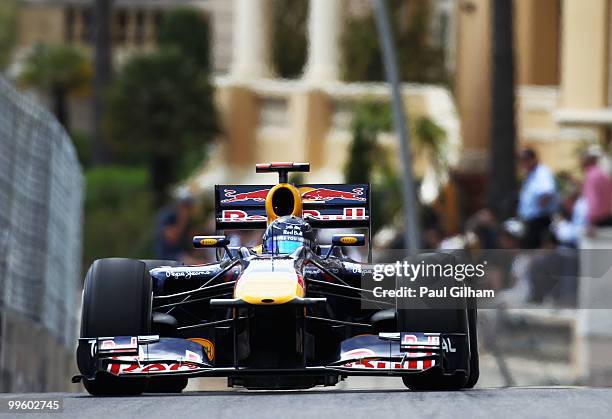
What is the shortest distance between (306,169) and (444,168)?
25.2m

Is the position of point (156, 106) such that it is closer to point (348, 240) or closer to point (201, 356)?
point (348, 240)

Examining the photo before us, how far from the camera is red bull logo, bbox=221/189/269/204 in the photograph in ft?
53.4

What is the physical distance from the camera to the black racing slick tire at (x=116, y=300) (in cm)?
1434

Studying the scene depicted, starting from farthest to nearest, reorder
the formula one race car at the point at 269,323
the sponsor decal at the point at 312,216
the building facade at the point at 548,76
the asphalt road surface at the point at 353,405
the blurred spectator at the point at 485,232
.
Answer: the building facade at the point at 548,76 → the blurred spectator at the point at 485,232 → the sponsor decal at the point at 312,216 → the formula one race car at the point at 269,323 → the asphalt road surface at the point at 353,405

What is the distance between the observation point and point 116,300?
14.4 metres

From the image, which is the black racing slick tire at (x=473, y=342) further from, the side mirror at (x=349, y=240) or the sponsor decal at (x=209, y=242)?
the sponsor decal at (x=209, y=242)

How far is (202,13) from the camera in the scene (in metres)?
68.3

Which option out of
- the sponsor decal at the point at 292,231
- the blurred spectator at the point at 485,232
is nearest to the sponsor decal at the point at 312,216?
the sponsor decal at the point at 292,231

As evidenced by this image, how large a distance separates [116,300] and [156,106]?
4098 centimetres

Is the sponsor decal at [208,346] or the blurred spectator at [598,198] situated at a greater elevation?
the blurred spectator at [598,198]

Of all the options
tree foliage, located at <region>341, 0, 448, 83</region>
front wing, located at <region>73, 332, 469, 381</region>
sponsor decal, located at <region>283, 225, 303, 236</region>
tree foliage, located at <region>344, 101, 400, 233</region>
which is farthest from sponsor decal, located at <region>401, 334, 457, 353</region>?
tree foliage, located at <region>341, 0, 448, 83</region>

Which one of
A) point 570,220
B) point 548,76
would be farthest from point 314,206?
point 548,76

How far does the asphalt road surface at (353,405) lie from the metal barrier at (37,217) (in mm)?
4168

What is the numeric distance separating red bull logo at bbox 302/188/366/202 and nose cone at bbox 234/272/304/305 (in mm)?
2093
